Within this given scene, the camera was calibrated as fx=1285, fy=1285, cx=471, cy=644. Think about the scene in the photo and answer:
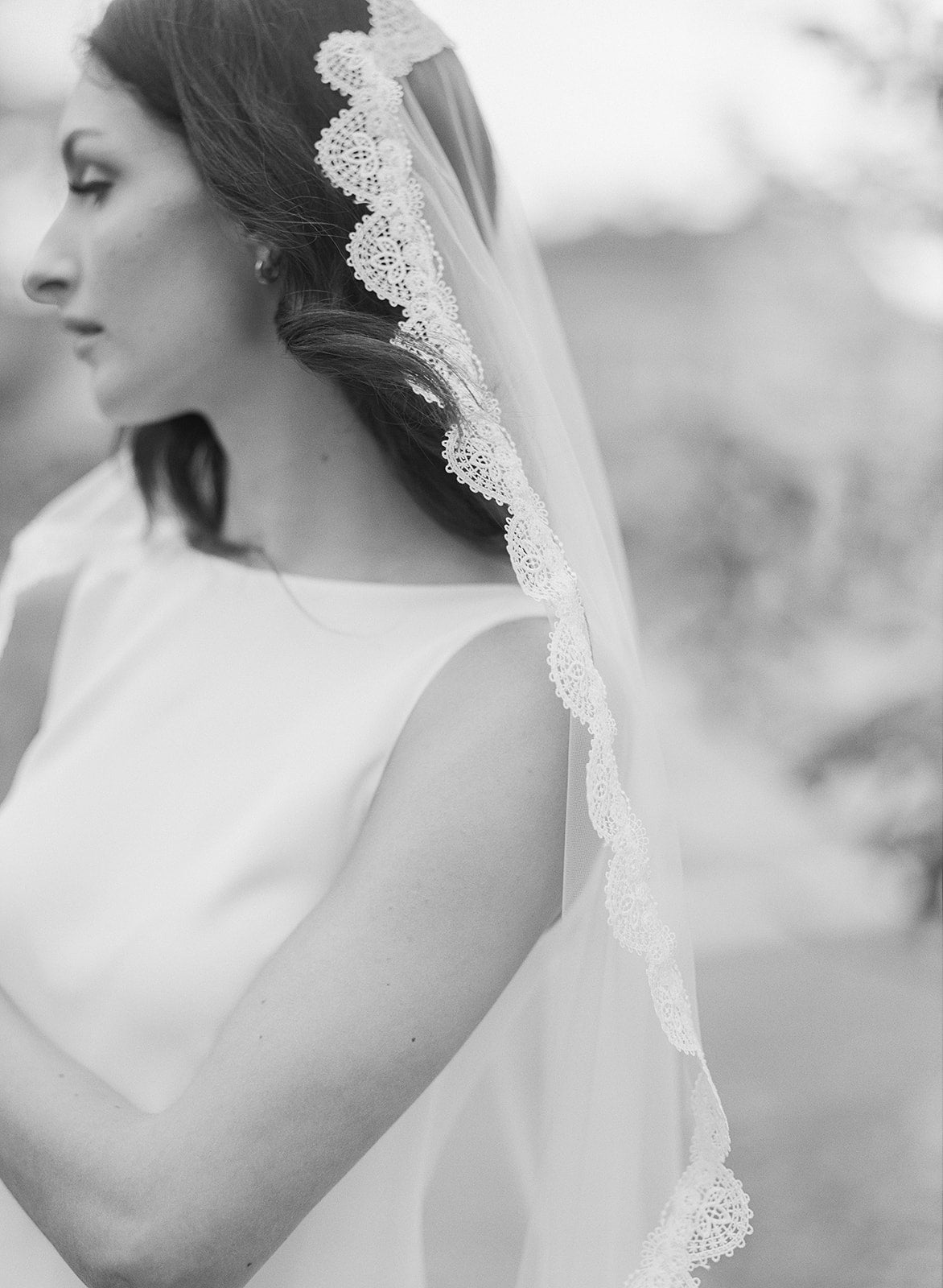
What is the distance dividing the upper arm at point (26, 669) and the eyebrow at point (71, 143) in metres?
0.68

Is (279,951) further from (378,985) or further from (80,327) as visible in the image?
(80,327)

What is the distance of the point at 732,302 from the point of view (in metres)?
4.20

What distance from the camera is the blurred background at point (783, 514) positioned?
3211 millimetres

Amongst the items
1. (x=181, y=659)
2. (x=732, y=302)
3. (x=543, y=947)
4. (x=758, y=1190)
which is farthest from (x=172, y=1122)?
(x=732, y=302)

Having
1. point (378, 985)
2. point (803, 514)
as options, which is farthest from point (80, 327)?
point (803, 514)

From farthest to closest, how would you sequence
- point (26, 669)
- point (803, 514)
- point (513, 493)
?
point (803, 514), point (26, 669), point (513, 493)

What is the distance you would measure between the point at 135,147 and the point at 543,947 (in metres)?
1.10

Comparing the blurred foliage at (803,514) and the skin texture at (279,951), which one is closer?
the skin texture at (279,951)

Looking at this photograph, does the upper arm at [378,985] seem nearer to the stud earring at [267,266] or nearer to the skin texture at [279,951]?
the skin texture at [279,951]

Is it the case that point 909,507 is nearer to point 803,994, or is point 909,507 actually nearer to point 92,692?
point 803,994

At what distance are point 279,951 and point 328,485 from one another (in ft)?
2.28

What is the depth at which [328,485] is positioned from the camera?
1.75 meters

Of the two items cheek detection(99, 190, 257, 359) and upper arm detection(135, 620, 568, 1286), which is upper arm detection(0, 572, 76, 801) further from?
upper arm detection(135, 620, 568, 1286)

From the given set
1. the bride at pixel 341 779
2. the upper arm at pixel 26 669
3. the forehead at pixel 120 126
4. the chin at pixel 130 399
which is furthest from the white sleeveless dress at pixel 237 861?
the forehead at pixel 120 126
